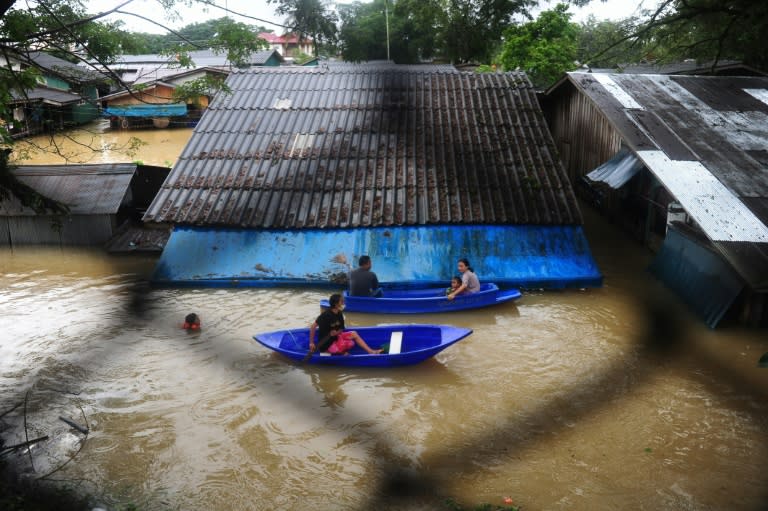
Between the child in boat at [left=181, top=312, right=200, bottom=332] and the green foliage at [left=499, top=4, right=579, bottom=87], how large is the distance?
61.8 ft

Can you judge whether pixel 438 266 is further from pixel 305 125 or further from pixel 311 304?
pixel 305 125

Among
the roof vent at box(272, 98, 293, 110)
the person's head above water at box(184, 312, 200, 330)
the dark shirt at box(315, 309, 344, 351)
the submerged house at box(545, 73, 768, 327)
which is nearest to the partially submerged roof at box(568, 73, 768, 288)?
the submerged house at box(545, 73, 768, 327)

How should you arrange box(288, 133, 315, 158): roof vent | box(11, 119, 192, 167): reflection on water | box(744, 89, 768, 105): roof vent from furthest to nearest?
box(11, 119, 192, 167): reflection on water < box(288, 133, 315, 158): roof vent < box(744, 89, 768, 105): roof vent

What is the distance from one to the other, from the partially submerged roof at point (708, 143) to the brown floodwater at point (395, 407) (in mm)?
2106

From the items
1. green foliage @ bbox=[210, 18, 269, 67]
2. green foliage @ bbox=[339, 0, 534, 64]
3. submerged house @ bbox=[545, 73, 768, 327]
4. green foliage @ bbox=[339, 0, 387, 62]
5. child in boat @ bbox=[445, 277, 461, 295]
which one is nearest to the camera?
green foliage @ bbox=[210, 18, 269, 67]

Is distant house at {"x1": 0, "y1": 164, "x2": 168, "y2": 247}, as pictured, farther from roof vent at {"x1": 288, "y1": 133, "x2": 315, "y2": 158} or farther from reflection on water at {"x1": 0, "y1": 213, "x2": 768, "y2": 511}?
roof vent at {"x1": 288, "y1": 133, "x2": 315, "y2": 158}

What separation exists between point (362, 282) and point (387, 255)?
1298mm

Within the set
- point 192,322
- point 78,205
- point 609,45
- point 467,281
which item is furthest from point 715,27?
point 78,205

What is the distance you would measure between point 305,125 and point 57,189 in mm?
6864

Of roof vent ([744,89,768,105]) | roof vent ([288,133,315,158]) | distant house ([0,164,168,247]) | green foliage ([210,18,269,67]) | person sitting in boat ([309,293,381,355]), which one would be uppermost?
green foliage ([210,18,269,67])

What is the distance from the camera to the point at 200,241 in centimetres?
1222

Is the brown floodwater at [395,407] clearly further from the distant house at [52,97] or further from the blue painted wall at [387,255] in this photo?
the distant house at [52,97]

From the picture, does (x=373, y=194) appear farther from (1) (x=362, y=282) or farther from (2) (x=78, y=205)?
(2) (x=78, y=205)

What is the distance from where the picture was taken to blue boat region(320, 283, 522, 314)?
10688 mm
